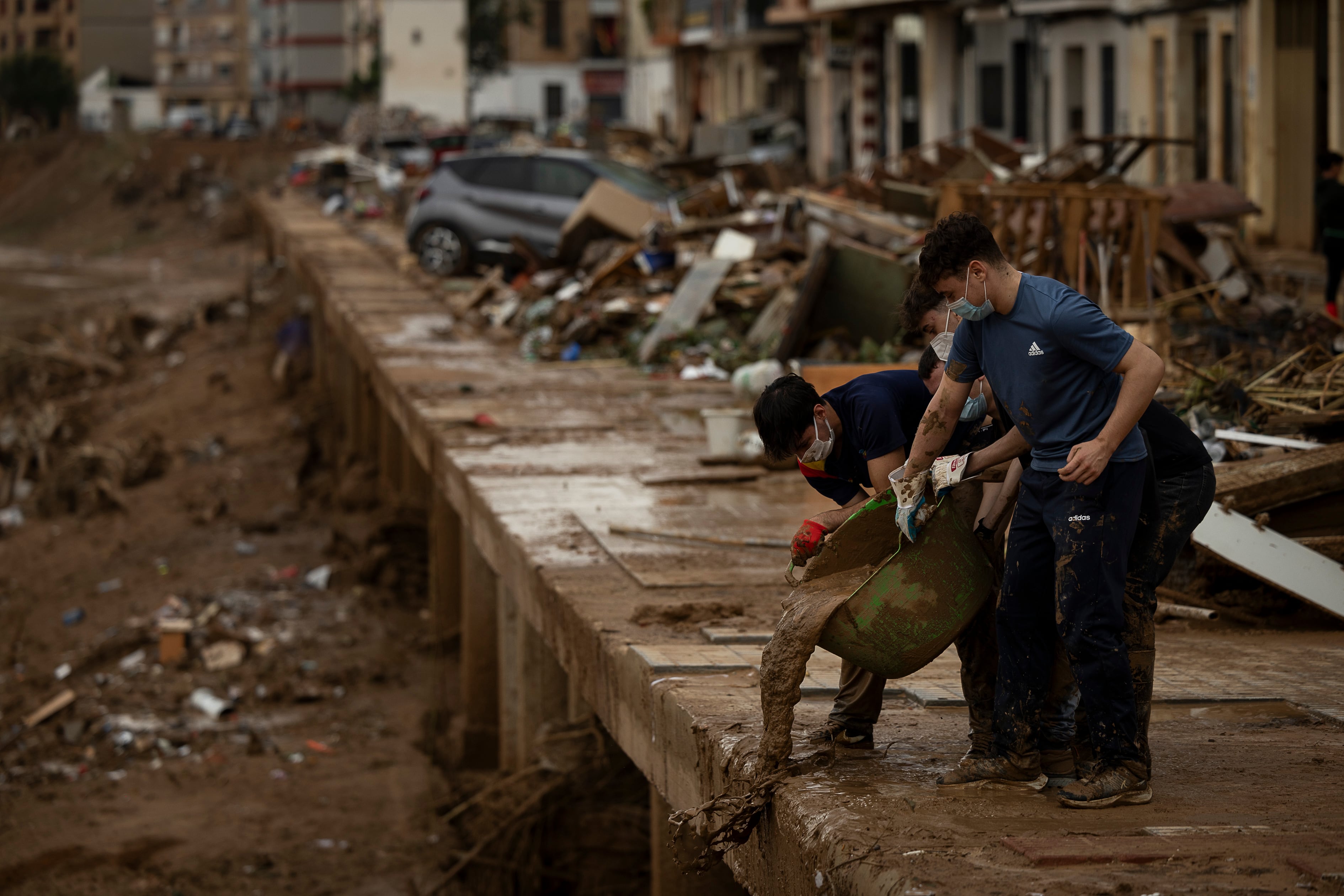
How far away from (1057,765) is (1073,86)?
22721 mm

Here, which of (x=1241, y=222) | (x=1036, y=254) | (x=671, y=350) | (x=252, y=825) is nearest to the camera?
(x=252, y=825)

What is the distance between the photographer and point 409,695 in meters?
12.7

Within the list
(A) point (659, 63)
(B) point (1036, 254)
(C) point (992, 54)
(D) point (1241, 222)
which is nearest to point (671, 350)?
(B) point (1036, 254)

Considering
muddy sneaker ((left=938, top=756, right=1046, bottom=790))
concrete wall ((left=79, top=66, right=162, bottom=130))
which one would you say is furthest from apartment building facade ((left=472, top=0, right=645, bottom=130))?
muddy sneaker ((left=938, top=756, right=1046, bottom=790))

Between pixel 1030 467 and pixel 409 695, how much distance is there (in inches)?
376

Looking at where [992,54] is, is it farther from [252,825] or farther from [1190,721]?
[1190,721]

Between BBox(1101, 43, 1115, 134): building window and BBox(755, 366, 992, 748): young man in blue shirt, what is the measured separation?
20849 mm

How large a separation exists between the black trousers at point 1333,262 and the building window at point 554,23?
57248mm

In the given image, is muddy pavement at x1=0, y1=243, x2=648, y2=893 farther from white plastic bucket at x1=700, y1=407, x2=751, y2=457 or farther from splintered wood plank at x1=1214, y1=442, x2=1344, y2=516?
splintered wood plank at x1=1214, y1=442, x2=1344, y2=516

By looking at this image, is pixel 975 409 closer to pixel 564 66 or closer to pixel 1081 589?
pixel 1081 589

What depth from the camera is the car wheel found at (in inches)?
837

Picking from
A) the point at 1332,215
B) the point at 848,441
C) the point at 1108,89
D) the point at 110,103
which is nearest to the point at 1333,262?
the point at 1332,215

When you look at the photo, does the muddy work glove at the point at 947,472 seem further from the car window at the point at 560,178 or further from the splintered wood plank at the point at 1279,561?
the car window at the point at 560,178

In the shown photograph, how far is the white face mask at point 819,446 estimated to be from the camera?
417 centimetres
